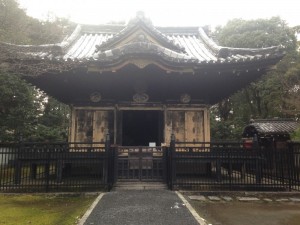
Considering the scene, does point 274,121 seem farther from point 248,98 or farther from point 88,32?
point 88,32

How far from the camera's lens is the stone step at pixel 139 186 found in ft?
32.6

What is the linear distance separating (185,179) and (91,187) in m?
3.38

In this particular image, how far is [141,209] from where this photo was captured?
7.24 m

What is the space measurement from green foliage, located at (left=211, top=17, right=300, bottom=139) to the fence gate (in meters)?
19.1

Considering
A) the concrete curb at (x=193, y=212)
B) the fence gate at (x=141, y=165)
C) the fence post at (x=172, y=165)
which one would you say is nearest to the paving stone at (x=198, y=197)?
the concrete curb at (x=193, y=212)

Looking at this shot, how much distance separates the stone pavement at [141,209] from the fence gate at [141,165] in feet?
3.70

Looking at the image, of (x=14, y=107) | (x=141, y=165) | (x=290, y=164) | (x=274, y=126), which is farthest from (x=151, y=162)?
(x=274, y=126)

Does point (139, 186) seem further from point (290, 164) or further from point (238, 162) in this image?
point (290, 164)

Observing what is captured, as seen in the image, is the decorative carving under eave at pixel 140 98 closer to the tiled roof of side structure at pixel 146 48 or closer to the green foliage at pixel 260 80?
the tiled roof of side structure at pixel 146 48

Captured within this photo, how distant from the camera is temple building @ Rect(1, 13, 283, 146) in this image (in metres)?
10.2

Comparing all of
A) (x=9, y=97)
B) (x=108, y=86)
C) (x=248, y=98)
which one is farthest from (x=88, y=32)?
(x=248, y=98)

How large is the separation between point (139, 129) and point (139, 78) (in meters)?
6.90

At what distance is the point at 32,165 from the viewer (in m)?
11.0

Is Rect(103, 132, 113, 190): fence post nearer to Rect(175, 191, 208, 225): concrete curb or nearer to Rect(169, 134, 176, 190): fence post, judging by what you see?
Rect(169, 134, 176, 190): fence post
